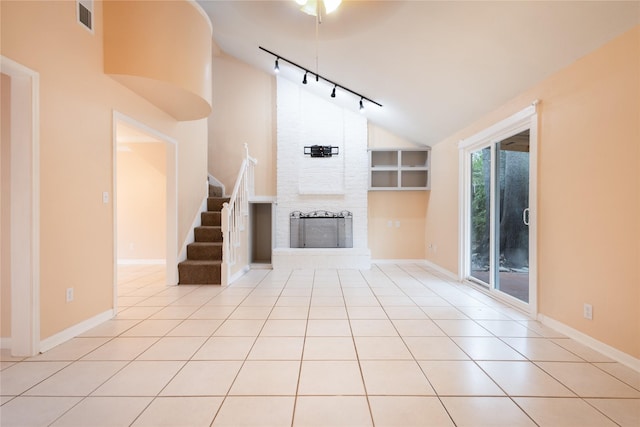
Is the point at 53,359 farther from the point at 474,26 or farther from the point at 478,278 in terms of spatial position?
the point at 478,278

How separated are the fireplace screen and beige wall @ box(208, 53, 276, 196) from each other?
3.00ft

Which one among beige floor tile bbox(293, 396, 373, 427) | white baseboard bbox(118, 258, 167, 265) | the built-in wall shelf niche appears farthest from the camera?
white baseboard bbox(118, 258, 167, 265)

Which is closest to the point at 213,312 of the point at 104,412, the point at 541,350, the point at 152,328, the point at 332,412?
the point at 152,328

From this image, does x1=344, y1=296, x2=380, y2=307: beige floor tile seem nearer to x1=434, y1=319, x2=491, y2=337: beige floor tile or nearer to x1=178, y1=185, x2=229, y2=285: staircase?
x1=434, y1=319, x2=491, y2=337: beige floor tile

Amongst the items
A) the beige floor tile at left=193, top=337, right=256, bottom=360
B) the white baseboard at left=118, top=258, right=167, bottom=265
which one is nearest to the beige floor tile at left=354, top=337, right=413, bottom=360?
the beige floor tile at left=193, top=337, right=256, bottom=360

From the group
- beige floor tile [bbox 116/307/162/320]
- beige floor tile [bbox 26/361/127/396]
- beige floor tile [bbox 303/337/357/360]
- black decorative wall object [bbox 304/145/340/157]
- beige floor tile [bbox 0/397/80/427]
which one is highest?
black decorative wall object [bbox 304/145/340/157]

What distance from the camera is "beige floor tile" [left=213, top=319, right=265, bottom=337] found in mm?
2580

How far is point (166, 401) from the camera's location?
165 centimetres

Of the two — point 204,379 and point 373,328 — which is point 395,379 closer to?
point 373,328

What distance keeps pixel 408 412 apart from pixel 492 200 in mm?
3136

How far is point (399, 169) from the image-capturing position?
6074 mm

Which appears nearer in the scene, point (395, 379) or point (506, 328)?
point (395, 379)

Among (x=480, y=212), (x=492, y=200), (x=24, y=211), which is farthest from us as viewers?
(x=480, y=212)

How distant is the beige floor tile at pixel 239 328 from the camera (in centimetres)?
258
